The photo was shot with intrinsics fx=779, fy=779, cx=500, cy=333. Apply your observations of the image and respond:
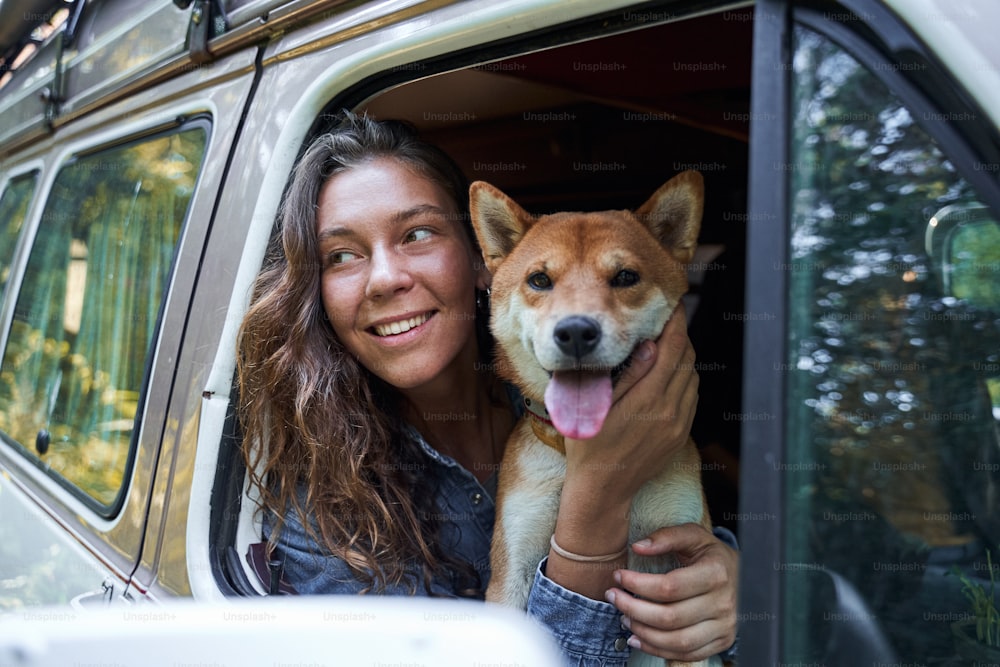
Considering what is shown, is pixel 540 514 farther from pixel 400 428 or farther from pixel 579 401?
pixel 400 428

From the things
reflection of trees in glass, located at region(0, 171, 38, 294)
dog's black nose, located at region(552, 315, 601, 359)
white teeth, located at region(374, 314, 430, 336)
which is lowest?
dog's black nose, located at region(552, 315, 601, 359)

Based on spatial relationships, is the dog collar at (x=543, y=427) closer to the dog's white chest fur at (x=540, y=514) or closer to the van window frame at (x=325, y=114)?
the dog's white chest fur at (x=540, y=514)

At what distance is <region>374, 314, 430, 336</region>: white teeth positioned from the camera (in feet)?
6.51

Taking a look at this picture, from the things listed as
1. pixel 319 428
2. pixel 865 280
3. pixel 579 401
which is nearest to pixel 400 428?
pixel 319 428

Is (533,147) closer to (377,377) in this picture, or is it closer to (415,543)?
(377,377)

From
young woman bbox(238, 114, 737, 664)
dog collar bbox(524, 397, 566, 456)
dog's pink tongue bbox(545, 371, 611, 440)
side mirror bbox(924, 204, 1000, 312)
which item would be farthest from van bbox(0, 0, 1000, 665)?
dog collar bbox(524, 397, 566, 456)

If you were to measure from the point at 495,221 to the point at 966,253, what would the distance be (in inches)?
48.6

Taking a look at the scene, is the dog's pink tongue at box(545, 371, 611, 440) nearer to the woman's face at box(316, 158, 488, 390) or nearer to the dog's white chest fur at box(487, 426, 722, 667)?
the dog's white chest fur at box(487, 426, 722, 667)

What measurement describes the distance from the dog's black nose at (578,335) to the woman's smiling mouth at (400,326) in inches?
18.9

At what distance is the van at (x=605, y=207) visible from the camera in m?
0.94

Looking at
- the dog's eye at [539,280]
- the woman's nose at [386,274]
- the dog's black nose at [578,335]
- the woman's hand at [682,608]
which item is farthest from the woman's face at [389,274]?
the woman's hand at [682,608]

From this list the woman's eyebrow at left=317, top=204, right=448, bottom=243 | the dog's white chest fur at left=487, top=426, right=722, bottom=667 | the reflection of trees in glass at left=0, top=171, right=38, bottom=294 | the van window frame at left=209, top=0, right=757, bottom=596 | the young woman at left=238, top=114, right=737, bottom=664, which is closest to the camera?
the van window frame at left=209, top=0, right=757, bottom=596

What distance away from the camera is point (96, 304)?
2.77m

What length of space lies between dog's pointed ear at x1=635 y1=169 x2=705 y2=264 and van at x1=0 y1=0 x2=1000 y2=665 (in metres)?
0.43
